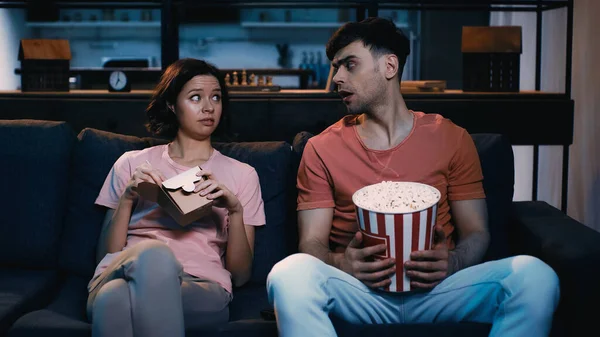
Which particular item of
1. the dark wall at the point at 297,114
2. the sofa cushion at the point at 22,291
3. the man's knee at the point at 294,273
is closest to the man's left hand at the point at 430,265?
the man's knee at the point at 294,273

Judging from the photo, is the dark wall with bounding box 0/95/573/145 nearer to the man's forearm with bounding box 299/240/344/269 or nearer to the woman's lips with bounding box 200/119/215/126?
the woman's lips with bounding box 200/119/215/126

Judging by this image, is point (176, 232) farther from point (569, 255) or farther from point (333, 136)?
point (569, 255)

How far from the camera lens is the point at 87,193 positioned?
2.29m

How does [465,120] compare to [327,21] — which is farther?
[327,21]

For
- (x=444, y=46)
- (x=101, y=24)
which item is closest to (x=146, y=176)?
(x=444, y=46)

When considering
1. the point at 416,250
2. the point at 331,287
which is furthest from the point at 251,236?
the point at 416,250

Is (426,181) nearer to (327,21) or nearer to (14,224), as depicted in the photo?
(14,224)

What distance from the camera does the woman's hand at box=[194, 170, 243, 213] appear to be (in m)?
1.83

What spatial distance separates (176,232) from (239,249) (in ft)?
0.64

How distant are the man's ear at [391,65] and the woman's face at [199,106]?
1.73 ft

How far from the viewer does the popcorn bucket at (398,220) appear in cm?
147

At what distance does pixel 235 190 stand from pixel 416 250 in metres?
0.75

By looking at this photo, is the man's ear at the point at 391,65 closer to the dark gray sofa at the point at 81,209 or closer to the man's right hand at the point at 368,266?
the dark gray sofa at the point at 81,209

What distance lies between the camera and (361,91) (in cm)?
202
